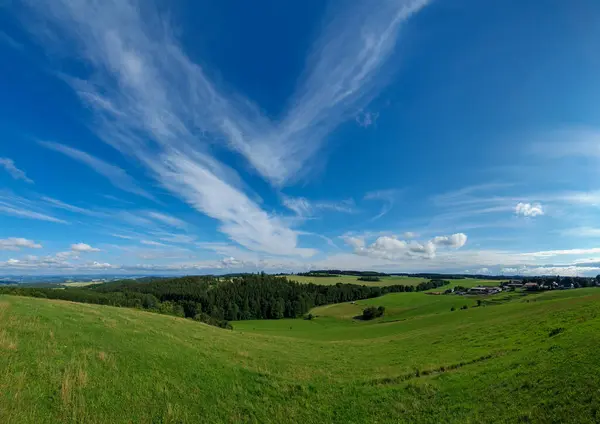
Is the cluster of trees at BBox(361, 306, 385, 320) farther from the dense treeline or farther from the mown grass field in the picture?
the mown grass field

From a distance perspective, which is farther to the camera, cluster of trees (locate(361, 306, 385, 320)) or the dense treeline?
the dense treeline

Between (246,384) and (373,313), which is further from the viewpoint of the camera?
(373,313)

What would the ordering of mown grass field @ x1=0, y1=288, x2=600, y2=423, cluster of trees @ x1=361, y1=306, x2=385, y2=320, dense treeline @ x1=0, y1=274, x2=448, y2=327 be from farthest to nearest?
dense treeline @ x1=0, y1=274, x2=448, y2=327 → cluster of trees @ x1=361, y1=306, x2=385, y2=320 → mown grass field @ x1=0, y1=288, x2=600, y2=423

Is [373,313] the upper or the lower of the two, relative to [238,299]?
upper

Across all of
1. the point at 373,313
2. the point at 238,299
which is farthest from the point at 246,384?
the point at 238,299

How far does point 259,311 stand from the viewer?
549ft

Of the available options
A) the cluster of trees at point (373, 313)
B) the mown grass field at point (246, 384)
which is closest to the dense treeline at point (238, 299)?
the cluster of trees at point (373, 313)

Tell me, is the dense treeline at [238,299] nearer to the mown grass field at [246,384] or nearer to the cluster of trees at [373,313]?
the cluster of trees at [373,313]

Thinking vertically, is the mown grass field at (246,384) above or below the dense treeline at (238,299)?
above

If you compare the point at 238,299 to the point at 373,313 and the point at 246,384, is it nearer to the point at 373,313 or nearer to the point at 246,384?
the point at 373,313

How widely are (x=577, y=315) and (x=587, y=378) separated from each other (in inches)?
823

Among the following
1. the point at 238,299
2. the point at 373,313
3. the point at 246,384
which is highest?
the point at 246,384

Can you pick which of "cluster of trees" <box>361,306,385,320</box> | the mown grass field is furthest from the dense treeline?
the mown grass field

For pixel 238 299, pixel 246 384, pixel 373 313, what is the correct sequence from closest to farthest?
1. pixel 246 384
2. pixel 373 313
3. pixel 238 299
